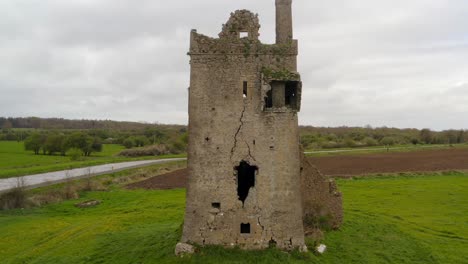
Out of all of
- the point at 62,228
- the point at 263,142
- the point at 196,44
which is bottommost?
the point at 62,228

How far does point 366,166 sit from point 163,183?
91.9 feet

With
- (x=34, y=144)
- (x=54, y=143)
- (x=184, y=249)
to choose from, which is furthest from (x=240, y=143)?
(x=34, y=144)

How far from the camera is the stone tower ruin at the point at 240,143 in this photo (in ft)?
53.3

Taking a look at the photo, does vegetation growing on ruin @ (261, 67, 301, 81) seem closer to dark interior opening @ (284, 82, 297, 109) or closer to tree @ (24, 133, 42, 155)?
dark interior opening @ (284, 82, 297, 109)

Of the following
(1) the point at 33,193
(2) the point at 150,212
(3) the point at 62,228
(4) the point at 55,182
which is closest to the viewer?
(3) the point at 62,228

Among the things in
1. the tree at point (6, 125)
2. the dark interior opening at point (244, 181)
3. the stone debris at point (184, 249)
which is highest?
the tree at point (6, 125)

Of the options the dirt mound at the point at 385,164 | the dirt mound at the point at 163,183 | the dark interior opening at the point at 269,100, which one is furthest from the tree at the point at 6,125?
the dark interior opening at the point at 269,100

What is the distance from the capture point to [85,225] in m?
24.5

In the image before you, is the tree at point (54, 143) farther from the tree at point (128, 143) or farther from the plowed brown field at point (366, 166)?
the plowed brown field at point (366, 166)

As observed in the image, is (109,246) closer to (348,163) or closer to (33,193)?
(33,193)

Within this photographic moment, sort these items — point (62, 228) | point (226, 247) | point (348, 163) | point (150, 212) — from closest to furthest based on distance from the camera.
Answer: point (226, 247) → point (62, 228) → point (150, 212) → point (348, 163)

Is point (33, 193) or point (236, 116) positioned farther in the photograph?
point (33, 193)

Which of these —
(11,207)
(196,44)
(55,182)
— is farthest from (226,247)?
(55,182)

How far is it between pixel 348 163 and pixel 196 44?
47.1 metres
